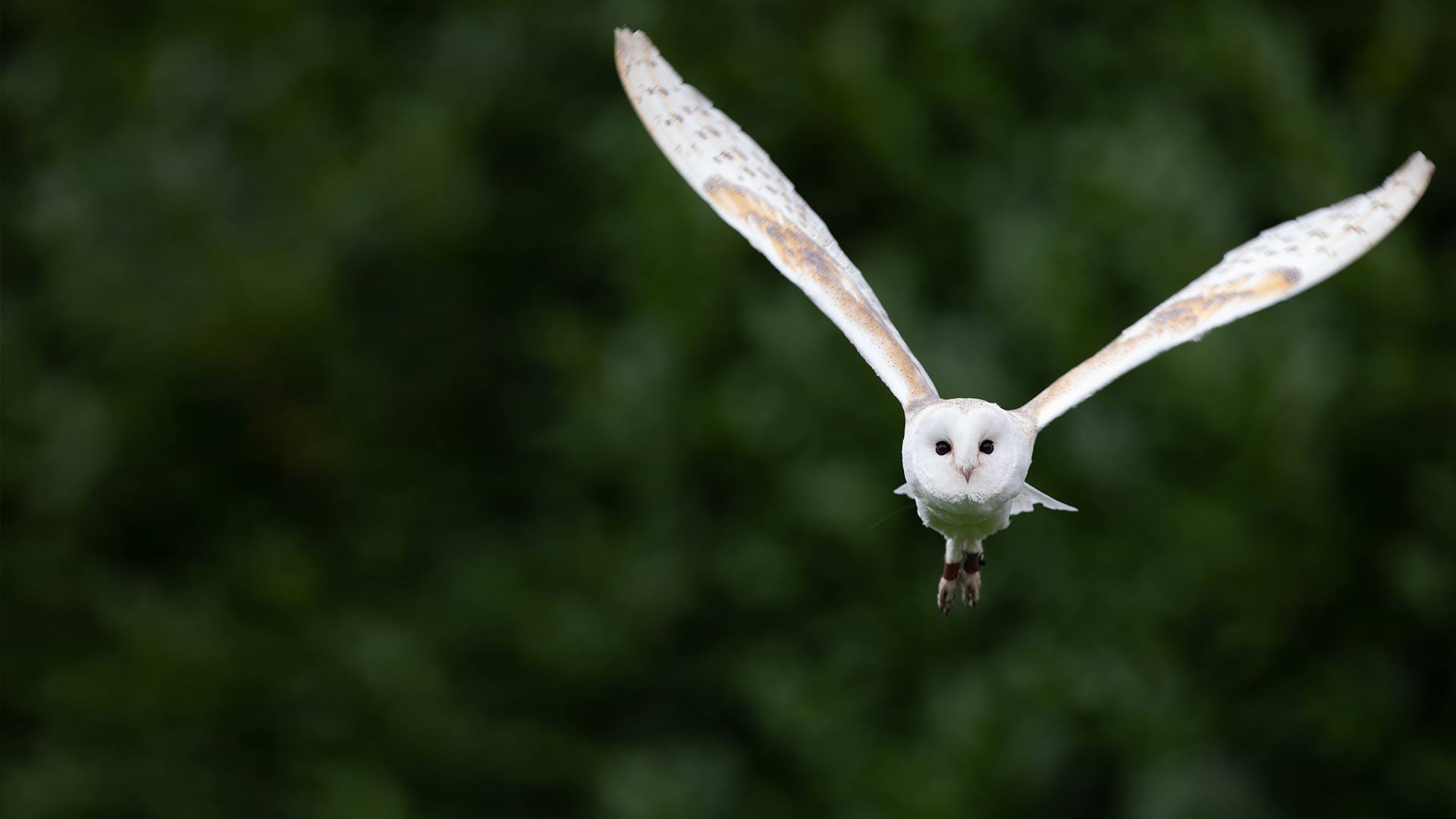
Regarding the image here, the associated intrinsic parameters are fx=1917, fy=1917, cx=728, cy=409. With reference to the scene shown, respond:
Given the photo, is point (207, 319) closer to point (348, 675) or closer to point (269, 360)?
point (269, 360)

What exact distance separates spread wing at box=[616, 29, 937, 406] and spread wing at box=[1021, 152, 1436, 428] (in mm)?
240

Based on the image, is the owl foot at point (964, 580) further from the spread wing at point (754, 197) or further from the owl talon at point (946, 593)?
the spread wing at point (754, 197)

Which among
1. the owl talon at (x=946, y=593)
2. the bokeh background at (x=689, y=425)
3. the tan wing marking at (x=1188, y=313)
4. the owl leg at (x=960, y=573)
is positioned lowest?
the owl talon at (x=946, y=593)

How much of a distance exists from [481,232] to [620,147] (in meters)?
1.18

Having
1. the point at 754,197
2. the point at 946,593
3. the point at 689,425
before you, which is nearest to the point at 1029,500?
the point at 946,593

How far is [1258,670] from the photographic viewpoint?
9570 millimetres

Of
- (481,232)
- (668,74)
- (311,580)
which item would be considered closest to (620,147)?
(481,232)

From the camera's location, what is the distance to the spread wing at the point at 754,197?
2357mm

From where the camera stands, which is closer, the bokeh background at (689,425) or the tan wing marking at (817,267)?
the tan wing marking at (817,267)

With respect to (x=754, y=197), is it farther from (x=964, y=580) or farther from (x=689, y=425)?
(x=689, y=425)

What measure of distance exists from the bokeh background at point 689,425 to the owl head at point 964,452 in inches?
244

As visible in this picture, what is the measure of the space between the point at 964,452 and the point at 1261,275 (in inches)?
27.1

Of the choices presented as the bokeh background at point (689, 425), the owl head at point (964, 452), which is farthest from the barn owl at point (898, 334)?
the bokeh background at point (689, 425)

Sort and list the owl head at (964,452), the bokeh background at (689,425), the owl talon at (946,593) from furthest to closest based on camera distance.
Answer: the bokeh background at (689,425), the owl talon at (946,593), the owl head at (964,452)
